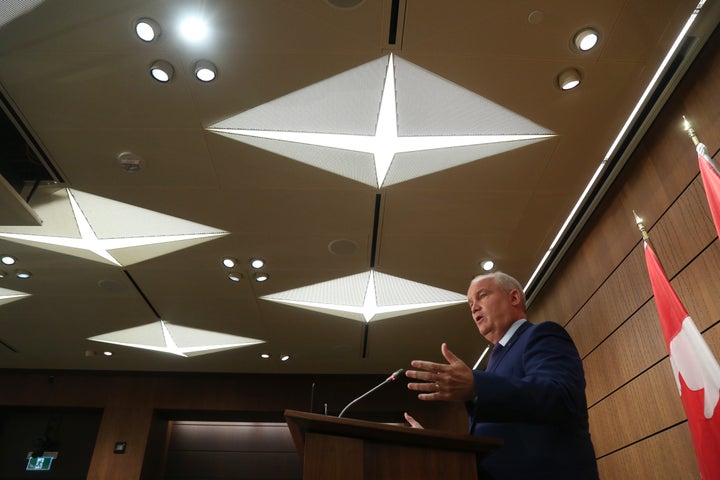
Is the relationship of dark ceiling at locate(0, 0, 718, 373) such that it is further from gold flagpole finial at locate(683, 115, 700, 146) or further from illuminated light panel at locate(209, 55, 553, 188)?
gold flagpole finial at locate(683, 115, 700, 146)

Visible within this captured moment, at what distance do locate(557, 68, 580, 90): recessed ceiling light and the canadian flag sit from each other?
135cm

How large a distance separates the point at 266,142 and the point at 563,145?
2.28m

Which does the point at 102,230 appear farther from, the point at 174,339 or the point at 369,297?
the point at 369,297

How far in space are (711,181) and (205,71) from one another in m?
3.10

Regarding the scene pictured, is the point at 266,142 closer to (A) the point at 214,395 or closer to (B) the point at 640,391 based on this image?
(B) the point at 640,391

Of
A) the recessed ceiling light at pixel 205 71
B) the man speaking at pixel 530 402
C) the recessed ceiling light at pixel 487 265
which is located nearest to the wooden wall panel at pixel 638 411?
the recessed ceiling light at pixel 487 265

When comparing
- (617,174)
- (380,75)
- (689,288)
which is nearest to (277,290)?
(380,75)

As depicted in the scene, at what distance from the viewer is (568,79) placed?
346cm

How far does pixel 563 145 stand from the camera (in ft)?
13.2

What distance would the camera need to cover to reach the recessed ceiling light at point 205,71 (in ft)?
11.1

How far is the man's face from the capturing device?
2.11 meters

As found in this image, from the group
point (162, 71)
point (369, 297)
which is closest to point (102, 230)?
point (162, 71)

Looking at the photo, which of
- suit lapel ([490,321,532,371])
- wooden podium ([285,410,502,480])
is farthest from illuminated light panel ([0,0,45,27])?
suit lapel ([490,321,532,371])

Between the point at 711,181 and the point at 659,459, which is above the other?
the point at 711,181
